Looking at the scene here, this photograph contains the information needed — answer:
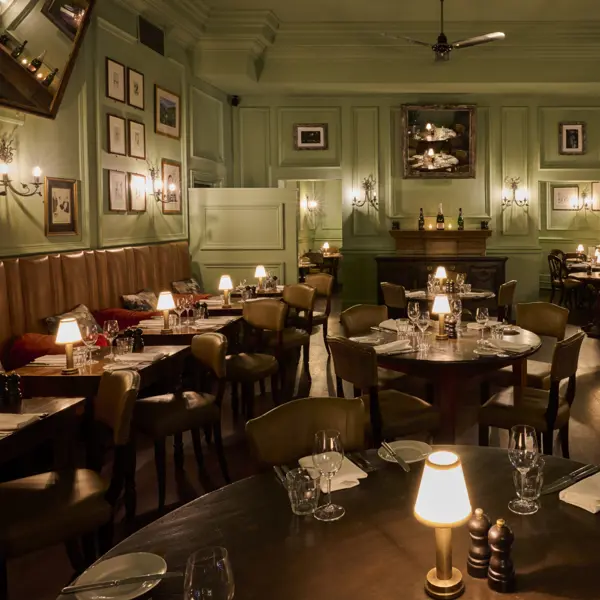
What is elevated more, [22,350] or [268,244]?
[268,244]

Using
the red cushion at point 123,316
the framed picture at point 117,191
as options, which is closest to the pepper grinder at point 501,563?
the red cushion at point 123,316

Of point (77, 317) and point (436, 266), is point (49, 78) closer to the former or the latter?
point (77, 317)

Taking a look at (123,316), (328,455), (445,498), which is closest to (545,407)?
(328,455)

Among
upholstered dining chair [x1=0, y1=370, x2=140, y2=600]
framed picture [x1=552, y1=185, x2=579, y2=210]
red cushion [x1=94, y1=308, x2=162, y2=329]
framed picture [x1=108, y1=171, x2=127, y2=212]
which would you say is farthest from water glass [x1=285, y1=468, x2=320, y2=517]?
framed picture [x1=552, y1=185, x2=579, y2=210]

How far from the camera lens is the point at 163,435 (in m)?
3.79

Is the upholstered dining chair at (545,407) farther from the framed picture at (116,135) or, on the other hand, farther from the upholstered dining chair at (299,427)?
the framed picture at (116,135)

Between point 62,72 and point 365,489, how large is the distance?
508 cm

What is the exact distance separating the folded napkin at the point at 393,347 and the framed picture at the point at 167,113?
500 centimetres

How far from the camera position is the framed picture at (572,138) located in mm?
11562

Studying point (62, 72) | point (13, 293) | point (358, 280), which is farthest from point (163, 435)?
point (358, 280)

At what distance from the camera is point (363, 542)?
1675mm

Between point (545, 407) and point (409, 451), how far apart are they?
1.93 meters

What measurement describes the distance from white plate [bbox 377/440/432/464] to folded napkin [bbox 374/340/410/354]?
180 centimetres

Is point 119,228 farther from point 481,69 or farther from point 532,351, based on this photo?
point 481,69
